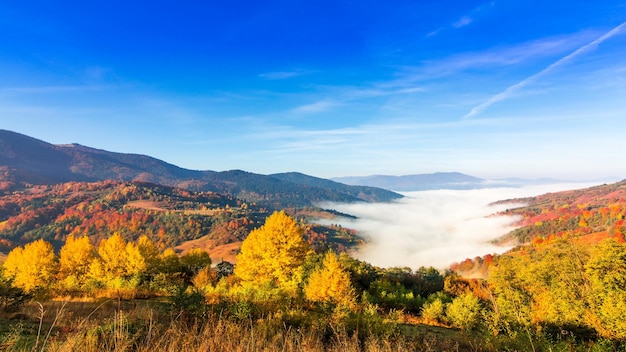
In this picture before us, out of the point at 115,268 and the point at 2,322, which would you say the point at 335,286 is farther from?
the point at 115,268

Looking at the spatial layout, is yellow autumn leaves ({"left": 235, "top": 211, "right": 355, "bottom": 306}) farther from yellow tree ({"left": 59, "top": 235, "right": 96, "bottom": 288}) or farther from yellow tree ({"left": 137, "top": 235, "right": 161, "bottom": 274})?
yellow tree ({"left": 59, "top": 235, "right": 96, "bottom": 288})

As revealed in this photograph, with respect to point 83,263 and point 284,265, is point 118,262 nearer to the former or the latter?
point 83,263

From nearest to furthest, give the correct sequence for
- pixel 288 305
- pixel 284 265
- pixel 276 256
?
pixel 288 305
pixel 284 265
pixel 276 256

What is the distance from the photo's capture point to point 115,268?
4616 centimetres

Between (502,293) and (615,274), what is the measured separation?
53.8ft

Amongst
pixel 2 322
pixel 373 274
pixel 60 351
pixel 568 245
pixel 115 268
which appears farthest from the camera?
pixel 373 274

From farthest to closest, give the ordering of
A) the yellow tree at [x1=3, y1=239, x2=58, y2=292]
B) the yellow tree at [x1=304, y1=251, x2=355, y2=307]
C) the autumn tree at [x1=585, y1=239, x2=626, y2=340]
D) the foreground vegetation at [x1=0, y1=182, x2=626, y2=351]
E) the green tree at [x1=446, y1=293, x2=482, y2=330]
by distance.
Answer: the yellow tree at [x1=3, y1=239, x2=58, y2=292]
the green tree at [x1=446, y1=293, x2=482, y2=330]
the yellow tree at [x1=304, y1=251, x2=355, y2=307]
the autumn tree at [x1=585, y1=239, x2=626, y2=340]
the foreground vegetation at [x1=0, y1=182, x2=626, y2=351]

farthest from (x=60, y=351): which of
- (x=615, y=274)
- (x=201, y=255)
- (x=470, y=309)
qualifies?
(x=201, y=255)

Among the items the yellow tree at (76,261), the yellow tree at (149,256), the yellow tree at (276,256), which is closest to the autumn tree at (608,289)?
the yellow tree at (276,256)

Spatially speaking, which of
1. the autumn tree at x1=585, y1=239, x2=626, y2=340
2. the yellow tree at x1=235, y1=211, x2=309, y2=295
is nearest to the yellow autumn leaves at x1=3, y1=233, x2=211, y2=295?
the yellow tree at x1=235, y1=211, x2=309, y2=295

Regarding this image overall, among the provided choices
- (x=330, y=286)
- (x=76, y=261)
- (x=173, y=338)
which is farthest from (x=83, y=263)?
(x=173, y=338)

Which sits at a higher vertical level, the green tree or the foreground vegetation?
the foreground vegetation

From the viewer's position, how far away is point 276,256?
29.9 meters

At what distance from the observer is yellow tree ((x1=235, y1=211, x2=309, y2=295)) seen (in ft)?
97.2
